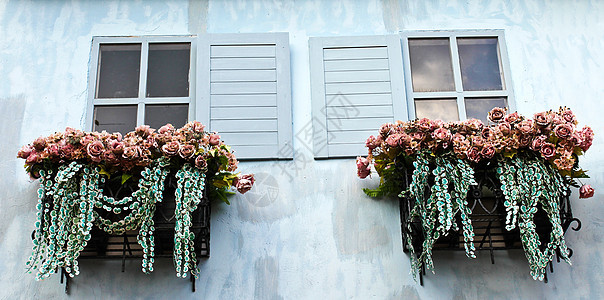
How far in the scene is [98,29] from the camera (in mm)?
5062

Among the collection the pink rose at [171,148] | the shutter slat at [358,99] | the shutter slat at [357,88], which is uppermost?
the shutter slat at [357,88]

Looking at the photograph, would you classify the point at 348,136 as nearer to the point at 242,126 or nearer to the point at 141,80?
the point at 242,126

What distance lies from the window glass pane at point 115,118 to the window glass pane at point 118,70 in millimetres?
101

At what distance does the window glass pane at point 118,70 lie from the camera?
4.88m

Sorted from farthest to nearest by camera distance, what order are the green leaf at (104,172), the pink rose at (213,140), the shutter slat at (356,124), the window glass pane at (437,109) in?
the window glass pane at (437,109), the shutter slat at (356,124), the pink rose at (213,140), the green leaf at (104,172)

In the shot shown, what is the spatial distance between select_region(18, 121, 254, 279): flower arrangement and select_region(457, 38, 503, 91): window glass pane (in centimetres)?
194

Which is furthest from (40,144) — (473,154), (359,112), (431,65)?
(431,65)

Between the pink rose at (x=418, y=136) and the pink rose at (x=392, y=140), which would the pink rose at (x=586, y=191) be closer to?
the pink rose at (x=418, y=136)

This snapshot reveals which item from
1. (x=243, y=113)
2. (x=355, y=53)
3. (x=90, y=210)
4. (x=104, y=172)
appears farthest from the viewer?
(x=355, y=53)

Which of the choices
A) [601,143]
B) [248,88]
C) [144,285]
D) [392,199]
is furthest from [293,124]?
[601,143]

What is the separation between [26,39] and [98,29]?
514 mm

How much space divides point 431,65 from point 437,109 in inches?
14.0

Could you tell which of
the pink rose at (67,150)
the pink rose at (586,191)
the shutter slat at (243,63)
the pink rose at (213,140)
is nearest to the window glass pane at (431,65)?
the shutter slat at (243,63)

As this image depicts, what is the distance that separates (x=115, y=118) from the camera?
479cm
